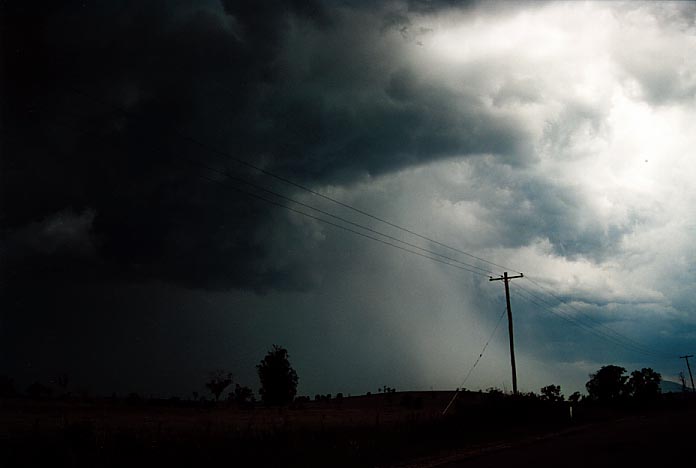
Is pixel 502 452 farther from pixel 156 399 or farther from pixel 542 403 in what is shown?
pixel 156 399

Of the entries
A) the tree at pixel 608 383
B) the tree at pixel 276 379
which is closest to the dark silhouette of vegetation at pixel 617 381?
the tree at pixel 608 383

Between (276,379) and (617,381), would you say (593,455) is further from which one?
(617,381)

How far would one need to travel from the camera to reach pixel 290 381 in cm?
8712

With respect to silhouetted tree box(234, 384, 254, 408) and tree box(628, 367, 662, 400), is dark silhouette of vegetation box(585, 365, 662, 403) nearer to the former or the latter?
tree box(628, 367, 662, 400)

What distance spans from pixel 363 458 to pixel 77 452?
375 inches

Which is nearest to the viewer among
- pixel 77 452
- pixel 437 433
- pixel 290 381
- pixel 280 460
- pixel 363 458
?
pixel 77 452

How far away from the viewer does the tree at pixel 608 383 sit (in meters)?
111

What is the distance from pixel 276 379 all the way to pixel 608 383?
81.7m

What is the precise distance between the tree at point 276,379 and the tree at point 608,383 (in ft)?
235

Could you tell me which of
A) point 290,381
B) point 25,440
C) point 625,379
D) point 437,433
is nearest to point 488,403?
point 437,433

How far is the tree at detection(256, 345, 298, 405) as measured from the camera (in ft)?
281

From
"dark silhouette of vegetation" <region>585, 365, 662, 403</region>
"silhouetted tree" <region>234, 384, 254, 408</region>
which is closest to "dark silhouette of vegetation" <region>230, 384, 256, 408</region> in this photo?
"silhouetted tree" <region>234, 384, 254, 408</region>

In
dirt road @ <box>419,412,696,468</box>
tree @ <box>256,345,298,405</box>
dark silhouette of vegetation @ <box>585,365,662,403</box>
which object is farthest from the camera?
dark silhouette of vegetation @ <box>585,365,662,403</box>

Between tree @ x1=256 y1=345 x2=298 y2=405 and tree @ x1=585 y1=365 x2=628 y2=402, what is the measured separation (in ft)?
235
